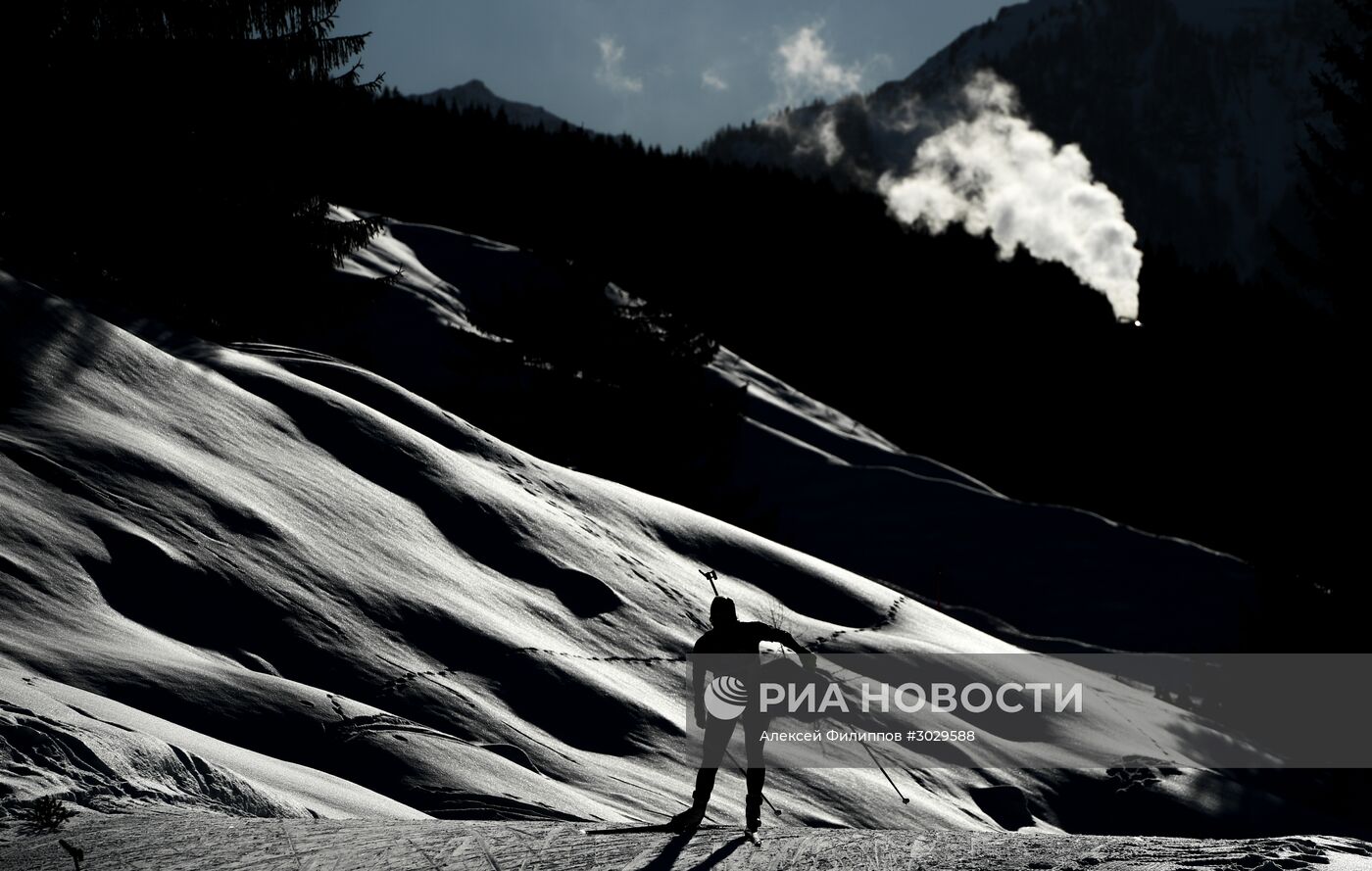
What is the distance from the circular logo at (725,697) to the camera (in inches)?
235

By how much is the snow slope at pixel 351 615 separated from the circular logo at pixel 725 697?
94 centimetres

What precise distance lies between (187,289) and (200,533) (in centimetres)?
955

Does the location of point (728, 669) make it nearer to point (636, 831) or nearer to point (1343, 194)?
point (636, 831)

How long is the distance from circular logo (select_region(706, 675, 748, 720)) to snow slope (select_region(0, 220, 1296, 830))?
943mm

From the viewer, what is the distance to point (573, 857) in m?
4.86

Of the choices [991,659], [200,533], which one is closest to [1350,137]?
[991,659]

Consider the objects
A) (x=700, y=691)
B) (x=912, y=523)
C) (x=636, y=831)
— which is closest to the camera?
(x=636, y=831)

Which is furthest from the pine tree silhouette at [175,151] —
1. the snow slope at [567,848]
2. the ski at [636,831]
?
the ski at [636,831]

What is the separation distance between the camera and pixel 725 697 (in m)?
5.98

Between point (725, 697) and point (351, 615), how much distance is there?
2863mm

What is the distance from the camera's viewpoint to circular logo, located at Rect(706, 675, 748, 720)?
5973mm

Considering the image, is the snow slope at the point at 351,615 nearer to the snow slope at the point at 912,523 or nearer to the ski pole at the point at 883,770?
the ski pole at the point at 883,770

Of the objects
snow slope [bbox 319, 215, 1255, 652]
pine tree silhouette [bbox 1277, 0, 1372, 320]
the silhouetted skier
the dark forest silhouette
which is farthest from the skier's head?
Answer: the dark forest silhouette

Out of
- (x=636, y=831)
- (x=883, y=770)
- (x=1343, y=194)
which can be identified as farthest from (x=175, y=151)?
(x=1343, y=194)
